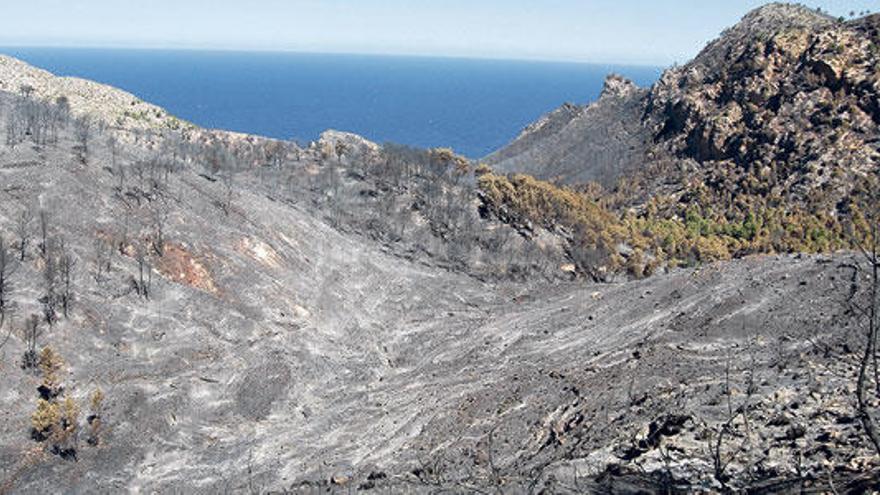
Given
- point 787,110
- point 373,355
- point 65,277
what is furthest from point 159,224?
point 787,110

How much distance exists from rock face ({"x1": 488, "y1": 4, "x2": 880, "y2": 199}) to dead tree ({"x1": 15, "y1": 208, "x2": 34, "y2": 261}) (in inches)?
3385

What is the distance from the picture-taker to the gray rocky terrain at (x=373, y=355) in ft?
80.0

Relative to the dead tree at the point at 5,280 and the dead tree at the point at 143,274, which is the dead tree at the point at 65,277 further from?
the dead tree at the point at 143,274

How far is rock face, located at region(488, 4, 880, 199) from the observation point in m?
95.3

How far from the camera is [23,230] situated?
160ft

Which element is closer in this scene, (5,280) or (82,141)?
(5,280)

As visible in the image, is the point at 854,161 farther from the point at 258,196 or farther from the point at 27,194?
the point at 27,194

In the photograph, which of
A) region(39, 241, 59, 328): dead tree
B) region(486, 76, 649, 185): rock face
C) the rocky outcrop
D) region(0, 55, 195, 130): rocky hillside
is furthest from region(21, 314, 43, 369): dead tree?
region(486, 76, 649, 185): rock face

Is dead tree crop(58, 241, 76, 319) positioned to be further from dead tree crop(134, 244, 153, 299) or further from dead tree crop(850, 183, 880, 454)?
dead tree crop(850, 183, 880, 454)

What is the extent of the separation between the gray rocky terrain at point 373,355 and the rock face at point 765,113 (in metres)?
44.1

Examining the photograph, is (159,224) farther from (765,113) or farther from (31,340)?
(765,113)

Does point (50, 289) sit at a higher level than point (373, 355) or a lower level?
higher

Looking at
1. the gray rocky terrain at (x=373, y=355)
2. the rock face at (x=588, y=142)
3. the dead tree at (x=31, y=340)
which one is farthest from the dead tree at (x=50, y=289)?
the rock face at (x=588, y=142)

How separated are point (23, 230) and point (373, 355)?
24972 millimetres
